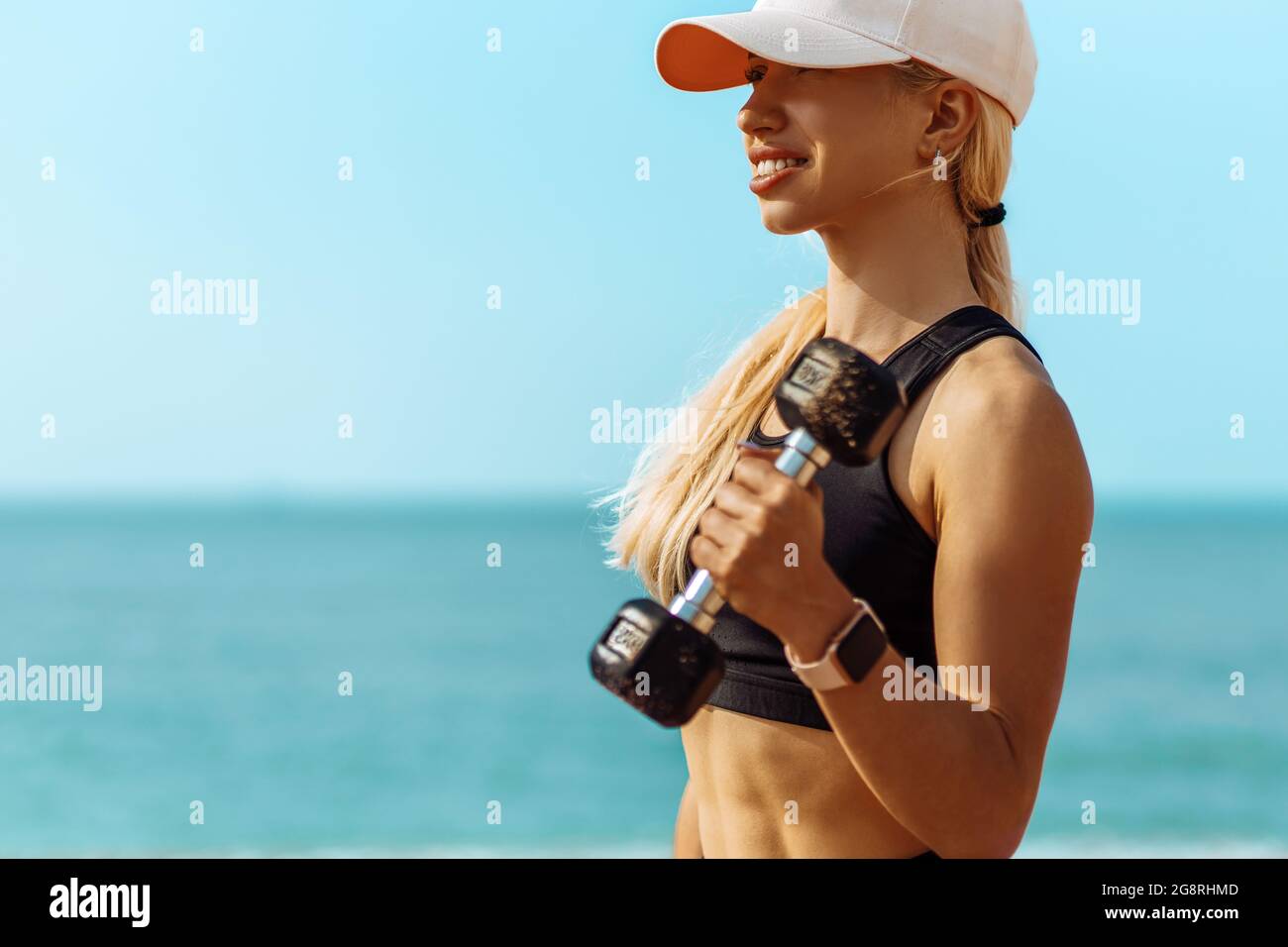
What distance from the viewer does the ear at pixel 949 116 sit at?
206 cm

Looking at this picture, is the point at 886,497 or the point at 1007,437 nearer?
the point at 1007,437

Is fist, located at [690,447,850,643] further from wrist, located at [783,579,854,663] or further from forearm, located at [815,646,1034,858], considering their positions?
forearm, located at [815,646,1034,858]

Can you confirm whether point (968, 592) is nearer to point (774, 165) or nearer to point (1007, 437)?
point (1007, 437)

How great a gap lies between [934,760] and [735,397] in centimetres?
92

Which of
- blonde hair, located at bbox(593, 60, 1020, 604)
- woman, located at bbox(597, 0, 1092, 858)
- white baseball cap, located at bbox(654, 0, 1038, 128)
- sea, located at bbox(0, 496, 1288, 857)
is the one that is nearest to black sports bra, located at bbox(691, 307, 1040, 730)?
woman, located at bbox(597, 0, 1092, 858)

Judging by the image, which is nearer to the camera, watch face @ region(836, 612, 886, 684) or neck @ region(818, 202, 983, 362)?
watch face @ region(836, 612, 886, 684)

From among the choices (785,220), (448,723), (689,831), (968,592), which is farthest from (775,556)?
(448,723)

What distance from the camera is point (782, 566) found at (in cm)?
158

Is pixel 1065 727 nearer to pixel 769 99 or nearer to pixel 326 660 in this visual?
pixel 326 660

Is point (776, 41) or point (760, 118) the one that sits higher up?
point (776, 41)

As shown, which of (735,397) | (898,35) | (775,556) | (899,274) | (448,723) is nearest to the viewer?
(775,556)

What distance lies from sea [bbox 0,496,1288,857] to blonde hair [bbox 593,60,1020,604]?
72 centimetres

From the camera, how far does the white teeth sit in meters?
2.04
